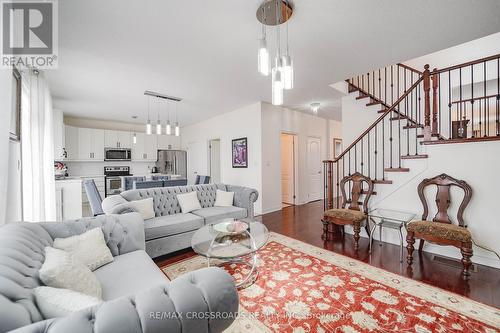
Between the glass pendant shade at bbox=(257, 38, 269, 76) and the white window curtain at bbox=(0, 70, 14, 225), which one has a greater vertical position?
the glass pendant shade at bbox=(257, 38, 269, 76)

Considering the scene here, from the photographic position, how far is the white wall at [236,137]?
5156 mm

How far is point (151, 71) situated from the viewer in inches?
133

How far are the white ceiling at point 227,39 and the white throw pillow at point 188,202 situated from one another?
202 centimetres

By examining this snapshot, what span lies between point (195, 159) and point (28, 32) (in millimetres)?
5630

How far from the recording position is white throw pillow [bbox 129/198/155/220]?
2942 millimetres

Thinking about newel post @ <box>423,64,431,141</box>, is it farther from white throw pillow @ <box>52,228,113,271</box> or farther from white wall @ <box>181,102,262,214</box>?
white throw pillow @ <box>52,228,113,271</box>

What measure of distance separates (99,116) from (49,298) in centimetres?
696

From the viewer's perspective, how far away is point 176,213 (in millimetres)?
3449

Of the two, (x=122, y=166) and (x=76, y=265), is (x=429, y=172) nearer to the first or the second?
(x=76, y=265)

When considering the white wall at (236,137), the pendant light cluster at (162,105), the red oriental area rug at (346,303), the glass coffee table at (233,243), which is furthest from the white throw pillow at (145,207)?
the white wall at (236,137)

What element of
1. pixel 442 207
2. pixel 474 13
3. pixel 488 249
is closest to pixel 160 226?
pixel 442 207

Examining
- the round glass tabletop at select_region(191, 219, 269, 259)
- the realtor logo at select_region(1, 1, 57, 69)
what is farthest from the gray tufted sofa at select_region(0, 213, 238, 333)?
the realtor logo at select_region(1, 1, 57, 69)

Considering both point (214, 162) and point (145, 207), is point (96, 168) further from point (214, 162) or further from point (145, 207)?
point (145, 207)

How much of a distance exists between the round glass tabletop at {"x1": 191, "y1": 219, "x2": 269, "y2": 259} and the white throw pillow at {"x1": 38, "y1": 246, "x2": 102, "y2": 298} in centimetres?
97
